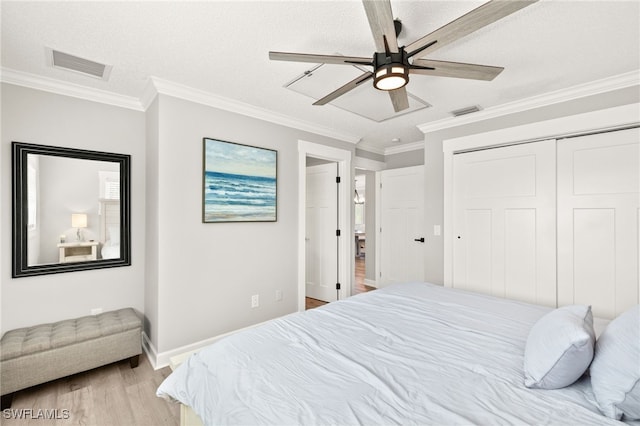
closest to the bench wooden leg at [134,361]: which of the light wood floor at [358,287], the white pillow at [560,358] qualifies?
the light wood floor at [358,287]

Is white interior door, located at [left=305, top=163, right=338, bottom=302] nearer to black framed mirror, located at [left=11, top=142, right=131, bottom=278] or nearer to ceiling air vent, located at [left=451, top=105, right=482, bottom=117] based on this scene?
ceiling air vent, located at [left=451, top=105, right=482, bottom=117]

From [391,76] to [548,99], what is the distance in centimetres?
209

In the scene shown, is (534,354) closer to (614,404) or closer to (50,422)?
(614,404)

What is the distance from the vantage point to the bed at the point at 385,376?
37.6 inches

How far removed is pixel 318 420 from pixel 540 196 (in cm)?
295

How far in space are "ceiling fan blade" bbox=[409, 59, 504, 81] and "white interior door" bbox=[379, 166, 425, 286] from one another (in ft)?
8.94

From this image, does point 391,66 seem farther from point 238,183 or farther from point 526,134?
point 526,134

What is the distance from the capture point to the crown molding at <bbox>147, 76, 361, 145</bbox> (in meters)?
2.46

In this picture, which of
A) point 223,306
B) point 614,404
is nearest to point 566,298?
point 614,404

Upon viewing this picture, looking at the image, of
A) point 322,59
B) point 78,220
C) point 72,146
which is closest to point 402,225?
point 322,59

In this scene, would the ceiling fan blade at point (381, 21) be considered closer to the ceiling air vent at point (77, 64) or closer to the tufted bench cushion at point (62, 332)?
the ceiling air vent at point (77, 64)

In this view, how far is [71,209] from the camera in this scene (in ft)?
8.29

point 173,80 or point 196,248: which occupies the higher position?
point 173,80

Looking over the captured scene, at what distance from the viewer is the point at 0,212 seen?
223cm
